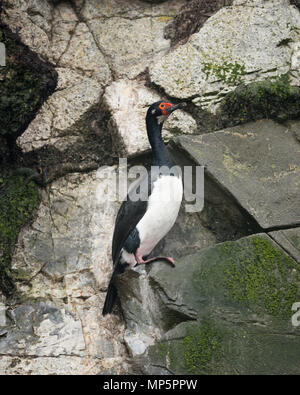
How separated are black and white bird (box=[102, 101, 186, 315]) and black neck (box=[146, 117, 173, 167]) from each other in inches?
0.9

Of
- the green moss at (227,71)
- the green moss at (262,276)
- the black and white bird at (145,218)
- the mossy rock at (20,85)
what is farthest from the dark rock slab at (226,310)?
the mossy rock at (20,85)

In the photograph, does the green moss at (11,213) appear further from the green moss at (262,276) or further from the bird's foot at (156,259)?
the green moss at (262,276)

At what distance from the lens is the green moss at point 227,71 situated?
18.8 feet

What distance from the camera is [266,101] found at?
5305 mm

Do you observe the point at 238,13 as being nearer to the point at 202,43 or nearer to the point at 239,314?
the point at 202,43

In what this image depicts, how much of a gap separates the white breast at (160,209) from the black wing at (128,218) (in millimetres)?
49

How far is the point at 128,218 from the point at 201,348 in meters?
1.35

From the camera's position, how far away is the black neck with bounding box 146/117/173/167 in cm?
507

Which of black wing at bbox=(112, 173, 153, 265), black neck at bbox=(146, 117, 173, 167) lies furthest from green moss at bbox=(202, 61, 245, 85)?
black wing at bbox=(112, 173, 153, 265)

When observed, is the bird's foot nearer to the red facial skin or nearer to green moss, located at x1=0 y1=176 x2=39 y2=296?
green moss, located at x1=0 y1=176 x2=39 y2=296

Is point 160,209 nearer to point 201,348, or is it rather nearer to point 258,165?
point 258,165

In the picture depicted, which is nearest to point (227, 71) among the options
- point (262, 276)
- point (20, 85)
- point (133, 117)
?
point (133, 117)

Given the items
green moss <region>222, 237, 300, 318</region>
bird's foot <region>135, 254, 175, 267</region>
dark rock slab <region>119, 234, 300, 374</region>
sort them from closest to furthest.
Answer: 1. dark rock slab <region>119, 234, 300, 374</region>
2. green moss <region>222, 237, 300, 318</region>
3. bird's foot <region>135, 254, 175, 267</region>

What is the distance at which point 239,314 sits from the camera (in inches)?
167
